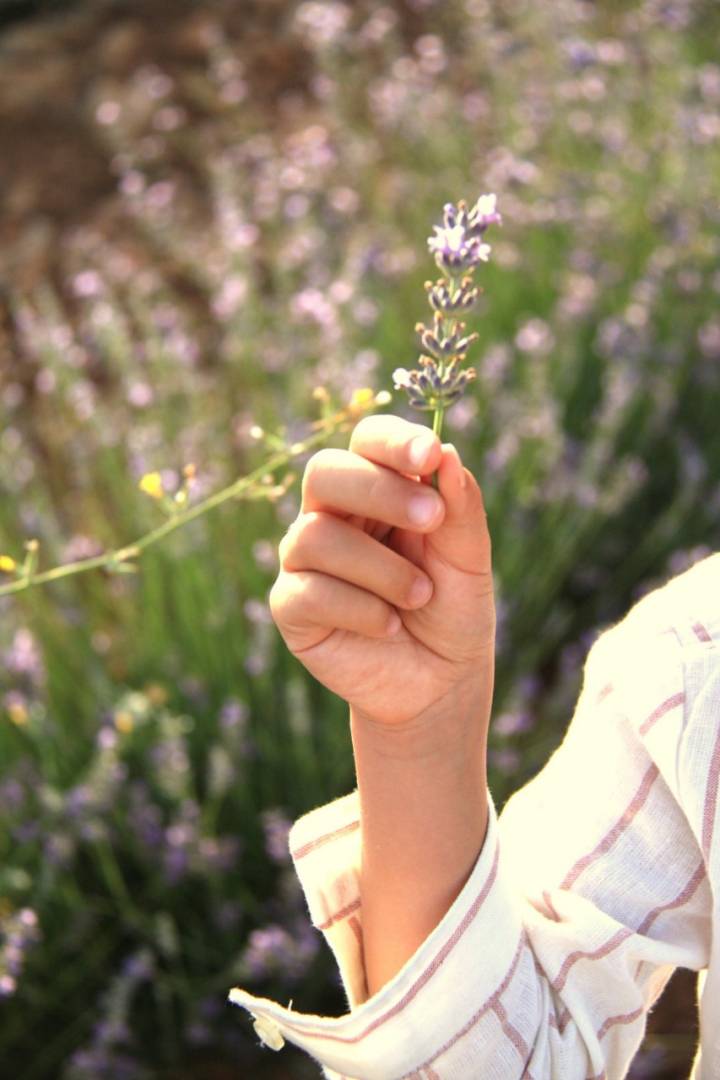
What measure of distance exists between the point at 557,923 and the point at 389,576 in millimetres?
409

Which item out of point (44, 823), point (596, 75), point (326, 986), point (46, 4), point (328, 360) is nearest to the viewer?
point (44, 823)

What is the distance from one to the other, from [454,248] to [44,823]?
142 centimetres

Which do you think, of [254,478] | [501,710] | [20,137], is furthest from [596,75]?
[254,478]

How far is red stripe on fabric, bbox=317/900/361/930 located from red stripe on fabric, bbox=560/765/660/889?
0.17 m

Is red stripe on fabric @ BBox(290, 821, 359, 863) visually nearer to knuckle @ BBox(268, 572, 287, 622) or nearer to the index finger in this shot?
knuckle @ BBox(268, 572, 287, 622)

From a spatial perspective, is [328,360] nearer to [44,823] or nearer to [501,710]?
[501,710]

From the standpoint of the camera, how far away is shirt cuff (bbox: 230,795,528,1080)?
1237 mm

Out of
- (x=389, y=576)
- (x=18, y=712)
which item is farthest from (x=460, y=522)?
(x=18, y=712)

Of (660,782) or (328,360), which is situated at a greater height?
(660,782)

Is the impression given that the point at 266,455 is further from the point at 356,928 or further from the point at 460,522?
the point at 460,522

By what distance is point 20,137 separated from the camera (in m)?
5.71

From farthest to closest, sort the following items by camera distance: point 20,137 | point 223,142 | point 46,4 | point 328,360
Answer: point 46,4 < point 20,137 < point 223,142 < point 328,360

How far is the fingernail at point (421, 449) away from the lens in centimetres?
97

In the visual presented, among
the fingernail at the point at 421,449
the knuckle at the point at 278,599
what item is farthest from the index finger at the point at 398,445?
the knuckle at the point at 278,599
